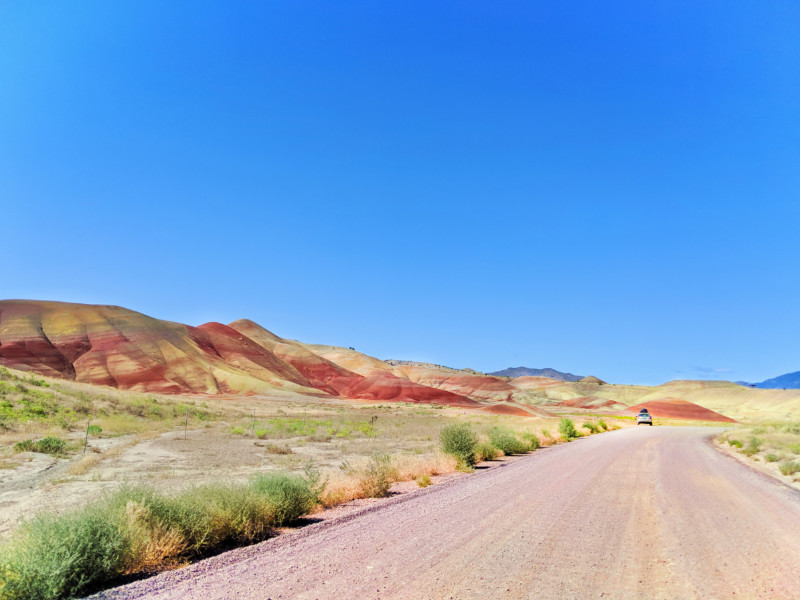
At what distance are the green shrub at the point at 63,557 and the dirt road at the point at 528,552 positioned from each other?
0.45 metres

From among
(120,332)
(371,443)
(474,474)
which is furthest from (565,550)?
(120,332)

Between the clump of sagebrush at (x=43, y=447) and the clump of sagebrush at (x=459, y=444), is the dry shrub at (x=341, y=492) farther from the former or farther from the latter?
the clump of sagebrush at (x=43, y=447)

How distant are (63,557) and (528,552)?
597 cm

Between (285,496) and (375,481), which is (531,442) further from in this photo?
(285,496)

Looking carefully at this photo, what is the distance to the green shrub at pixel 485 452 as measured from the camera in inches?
822

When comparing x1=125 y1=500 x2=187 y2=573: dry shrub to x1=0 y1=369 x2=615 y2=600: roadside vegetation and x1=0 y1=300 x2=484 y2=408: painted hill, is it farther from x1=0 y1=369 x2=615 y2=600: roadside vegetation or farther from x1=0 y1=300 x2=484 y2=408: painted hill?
x1=0 y1=300 x2=484 y2=408: painted hill

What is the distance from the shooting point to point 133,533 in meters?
7.18

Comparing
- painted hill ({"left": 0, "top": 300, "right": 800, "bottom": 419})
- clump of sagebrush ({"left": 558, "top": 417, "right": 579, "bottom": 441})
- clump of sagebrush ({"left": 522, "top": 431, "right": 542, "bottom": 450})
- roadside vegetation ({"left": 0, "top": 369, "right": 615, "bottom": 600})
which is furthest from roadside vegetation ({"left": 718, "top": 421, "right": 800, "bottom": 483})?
painted hill ({"left": 0, "top": 300, "right": 800, "bottom": 419})

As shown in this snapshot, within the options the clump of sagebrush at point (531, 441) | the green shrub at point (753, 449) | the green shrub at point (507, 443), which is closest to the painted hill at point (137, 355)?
the clump of sagebrush at point (531, 441)

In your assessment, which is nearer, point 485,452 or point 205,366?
point 485,452

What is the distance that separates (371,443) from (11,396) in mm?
26215

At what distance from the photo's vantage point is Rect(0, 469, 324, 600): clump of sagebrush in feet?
18.6

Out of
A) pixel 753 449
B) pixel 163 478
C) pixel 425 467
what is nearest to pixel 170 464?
pixel 163 478

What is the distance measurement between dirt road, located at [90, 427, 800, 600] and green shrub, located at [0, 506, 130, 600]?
447 millimetres
